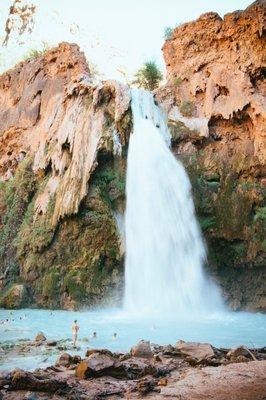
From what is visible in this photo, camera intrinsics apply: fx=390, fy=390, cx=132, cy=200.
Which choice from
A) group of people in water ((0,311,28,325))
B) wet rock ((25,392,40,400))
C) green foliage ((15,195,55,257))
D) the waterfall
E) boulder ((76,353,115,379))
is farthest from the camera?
green foliage ((15,195,55,257))

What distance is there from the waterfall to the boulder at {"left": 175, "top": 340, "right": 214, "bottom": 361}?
749 cm

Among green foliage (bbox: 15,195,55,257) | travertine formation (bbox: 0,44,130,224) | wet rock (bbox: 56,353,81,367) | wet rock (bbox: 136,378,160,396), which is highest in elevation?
travertine formation (bbox: 0,44,130,224)

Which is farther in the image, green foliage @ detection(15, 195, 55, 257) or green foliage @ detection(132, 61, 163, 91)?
green foliage @ detection(132, 61, 163, 91)

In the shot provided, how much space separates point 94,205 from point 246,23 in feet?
37.8

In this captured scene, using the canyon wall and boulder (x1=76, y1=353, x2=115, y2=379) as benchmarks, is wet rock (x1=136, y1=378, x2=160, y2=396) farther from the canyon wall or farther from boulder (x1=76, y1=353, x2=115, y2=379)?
the canyon wall

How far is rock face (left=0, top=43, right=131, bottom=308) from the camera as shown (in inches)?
636

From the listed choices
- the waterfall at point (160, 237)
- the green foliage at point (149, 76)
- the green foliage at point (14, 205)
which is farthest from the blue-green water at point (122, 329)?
the green foliage at point (149, 76)

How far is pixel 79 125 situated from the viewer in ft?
59.1

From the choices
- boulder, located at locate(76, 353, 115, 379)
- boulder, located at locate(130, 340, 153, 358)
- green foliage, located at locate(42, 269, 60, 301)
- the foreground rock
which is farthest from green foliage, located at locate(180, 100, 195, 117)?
boulder, located at locate(76, 353, 115, 379)

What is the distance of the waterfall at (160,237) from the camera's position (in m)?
15.5

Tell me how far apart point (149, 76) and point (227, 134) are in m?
9.30

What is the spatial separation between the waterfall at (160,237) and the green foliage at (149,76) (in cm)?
835

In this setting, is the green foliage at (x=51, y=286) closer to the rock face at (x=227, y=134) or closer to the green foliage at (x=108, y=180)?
the green foliage at (x=108, y=180)

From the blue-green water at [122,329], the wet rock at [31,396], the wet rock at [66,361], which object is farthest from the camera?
the blue-green water at [122,329]
